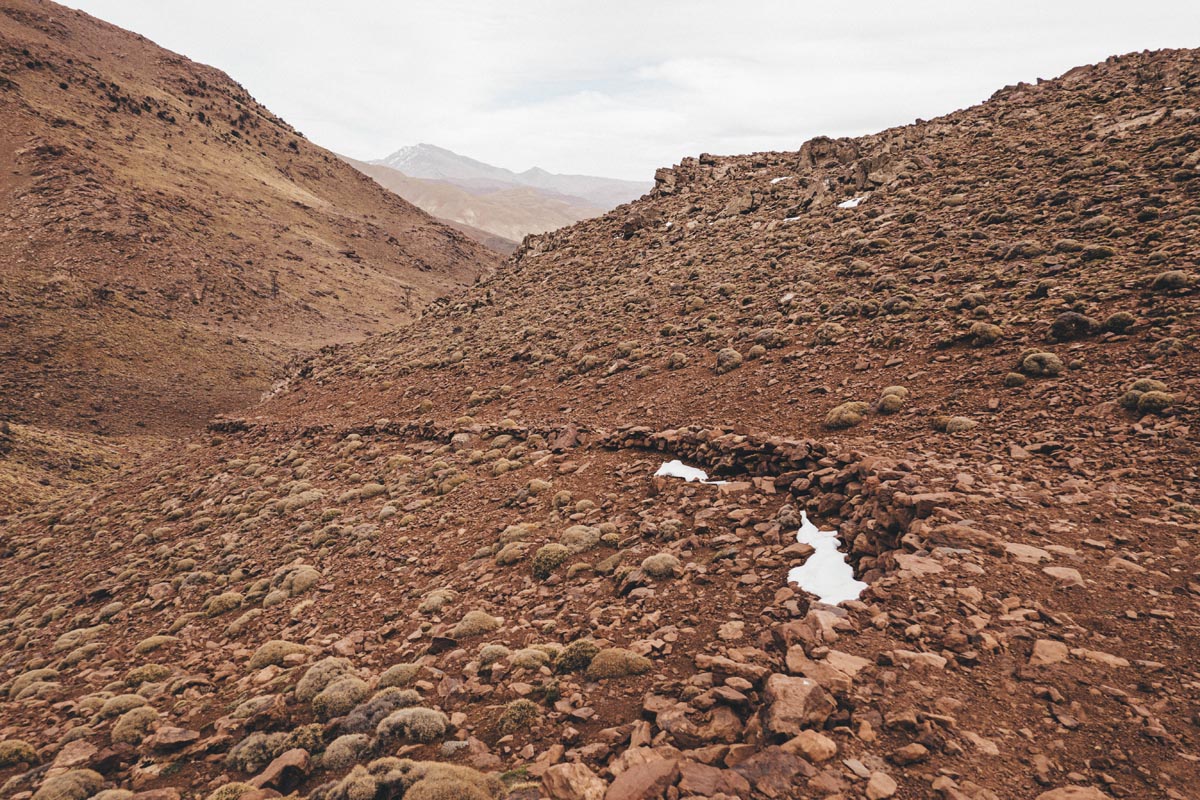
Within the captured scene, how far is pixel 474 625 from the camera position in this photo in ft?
32.4

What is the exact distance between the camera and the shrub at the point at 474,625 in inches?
385

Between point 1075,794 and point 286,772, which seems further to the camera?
point 286,772

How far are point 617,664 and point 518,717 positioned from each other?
59.1 inches

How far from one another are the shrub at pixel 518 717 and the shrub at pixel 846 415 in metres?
9.23

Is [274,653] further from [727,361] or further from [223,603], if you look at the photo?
[727,361]

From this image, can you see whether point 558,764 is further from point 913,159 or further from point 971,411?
point 913,159

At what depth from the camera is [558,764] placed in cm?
602

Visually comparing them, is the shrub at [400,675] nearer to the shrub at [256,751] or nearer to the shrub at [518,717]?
the shrub at [256,751]

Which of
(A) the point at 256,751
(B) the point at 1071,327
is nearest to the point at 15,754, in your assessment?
(A) the point at 256,751

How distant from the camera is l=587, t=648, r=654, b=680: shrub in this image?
7422mm

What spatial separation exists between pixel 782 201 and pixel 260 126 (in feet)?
477

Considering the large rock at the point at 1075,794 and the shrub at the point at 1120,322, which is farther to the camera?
the shrub at the point at 1120,322

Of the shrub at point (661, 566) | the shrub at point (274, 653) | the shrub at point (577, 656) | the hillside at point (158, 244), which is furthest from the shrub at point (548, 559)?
the hillside at point (158, 244)

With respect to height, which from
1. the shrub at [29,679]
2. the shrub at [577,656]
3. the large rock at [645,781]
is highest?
the large rock at [645,781]
